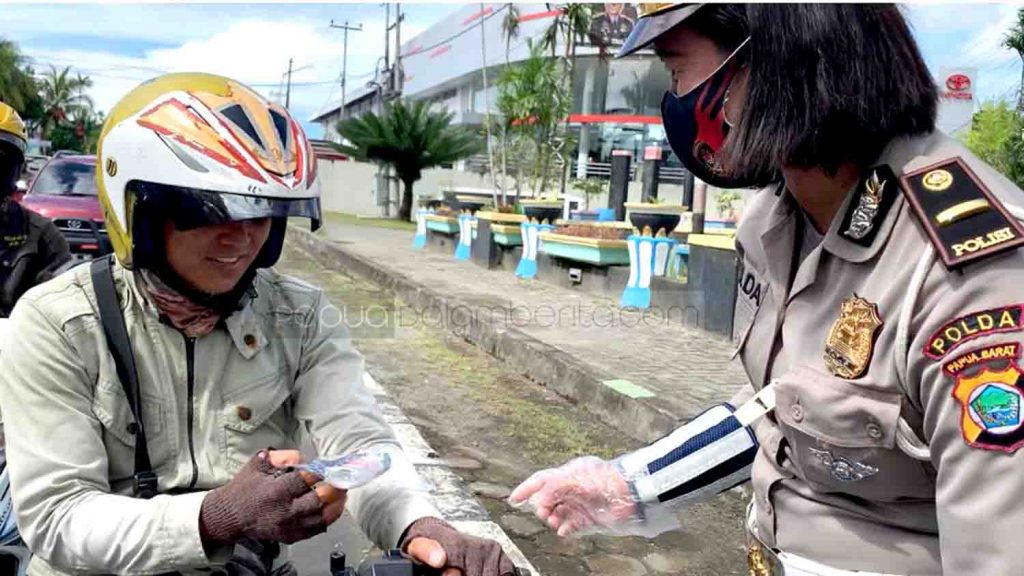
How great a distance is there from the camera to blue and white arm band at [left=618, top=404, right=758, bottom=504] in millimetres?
1648

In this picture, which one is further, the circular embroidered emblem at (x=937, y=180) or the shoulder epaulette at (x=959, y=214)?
the circular embroidered emblem at (x=937, y=180)

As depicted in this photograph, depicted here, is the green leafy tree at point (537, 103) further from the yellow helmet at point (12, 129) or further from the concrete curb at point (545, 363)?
the yellow helmet at point (12, 129)

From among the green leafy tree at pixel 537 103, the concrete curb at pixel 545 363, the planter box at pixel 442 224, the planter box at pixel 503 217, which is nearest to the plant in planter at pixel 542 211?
the planter box at pixel 503 217

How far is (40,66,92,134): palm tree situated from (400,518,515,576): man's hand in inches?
2848

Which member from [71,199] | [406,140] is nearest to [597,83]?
[406,140]

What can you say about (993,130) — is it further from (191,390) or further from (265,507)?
(265,507)

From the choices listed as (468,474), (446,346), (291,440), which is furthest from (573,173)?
(291,440)

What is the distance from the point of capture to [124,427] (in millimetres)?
1533

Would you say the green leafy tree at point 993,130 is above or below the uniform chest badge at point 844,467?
above

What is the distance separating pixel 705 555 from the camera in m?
3.41

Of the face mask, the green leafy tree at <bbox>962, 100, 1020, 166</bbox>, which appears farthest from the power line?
the face mask

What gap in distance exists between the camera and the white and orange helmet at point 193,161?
4.93 feet

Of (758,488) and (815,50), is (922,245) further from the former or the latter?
(758,488)

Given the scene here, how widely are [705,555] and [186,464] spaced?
8.01ft
